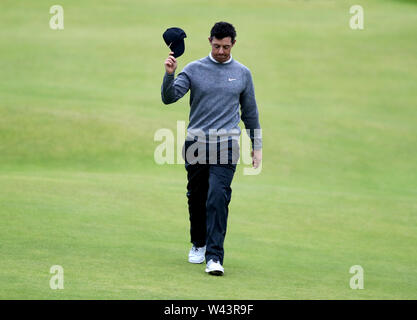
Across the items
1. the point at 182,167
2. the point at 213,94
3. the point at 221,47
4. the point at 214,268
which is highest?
the point at 221,47

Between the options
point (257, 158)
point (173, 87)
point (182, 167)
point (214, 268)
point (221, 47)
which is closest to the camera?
point (214, 268)

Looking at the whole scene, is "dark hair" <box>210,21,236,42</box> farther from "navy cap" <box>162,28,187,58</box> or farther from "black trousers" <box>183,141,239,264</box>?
"black trousers" <box>183,141,239,264</box>

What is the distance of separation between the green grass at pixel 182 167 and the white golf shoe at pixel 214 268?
13 centimetres

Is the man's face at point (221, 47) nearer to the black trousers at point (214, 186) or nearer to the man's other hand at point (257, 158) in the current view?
the black trousers at point (214, 186)

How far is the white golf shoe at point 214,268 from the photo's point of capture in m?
6.70

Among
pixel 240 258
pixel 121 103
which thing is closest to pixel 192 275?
pixel 240 258

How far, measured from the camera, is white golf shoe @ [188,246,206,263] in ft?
24.1

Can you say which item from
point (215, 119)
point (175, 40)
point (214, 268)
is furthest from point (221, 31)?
point (214, 268)

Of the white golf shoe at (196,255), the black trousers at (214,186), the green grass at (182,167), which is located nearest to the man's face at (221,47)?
the black trousers at (214,186)

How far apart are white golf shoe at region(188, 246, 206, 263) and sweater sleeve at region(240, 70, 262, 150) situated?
107 cm

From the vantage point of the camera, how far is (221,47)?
6930mm

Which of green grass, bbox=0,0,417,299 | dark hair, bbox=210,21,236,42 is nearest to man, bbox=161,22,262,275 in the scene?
dark hair, bbox=210,21,236,42

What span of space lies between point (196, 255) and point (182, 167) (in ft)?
27.8

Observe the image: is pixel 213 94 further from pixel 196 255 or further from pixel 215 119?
pixel 196 255
